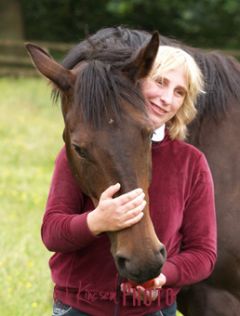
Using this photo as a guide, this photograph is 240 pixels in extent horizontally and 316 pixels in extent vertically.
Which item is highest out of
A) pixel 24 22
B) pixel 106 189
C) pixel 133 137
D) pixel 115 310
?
pixel 133 137

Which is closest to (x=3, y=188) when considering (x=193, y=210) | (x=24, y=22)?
(x=193, y=210)

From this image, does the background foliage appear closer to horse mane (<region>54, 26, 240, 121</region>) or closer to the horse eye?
horse mane (<region>54, 26, 240, 121</region>)

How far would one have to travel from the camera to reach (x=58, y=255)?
2824 millimetres

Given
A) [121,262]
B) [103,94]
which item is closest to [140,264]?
[121,262]

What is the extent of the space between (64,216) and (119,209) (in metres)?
0.32

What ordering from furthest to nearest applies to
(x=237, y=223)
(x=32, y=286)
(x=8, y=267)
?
(x=8, y=267) < (x=32, y=286) < (x=237, y=223)

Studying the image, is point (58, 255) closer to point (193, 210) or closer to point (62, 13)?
point (193, 210)

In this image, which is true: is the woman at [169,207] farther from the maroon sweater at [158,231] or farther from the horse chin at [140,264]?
the horse chin at [140,264]

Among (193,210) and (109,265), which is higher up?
(193,210)

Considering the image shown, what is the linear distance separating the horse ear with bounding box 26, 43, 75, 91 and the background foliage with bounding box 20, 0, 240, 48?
16.6 metres

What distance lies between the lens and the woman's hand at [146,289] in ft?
8.30

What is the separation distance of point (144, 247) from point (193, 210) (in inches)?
18.9

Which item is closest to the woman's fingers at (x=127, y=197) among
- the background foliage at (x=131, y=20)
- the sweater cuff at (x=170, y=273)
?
the sweater cuff at (x=170, y=273)

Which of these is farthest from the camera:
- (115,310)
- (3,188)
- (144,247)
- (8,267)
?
(3,188)
